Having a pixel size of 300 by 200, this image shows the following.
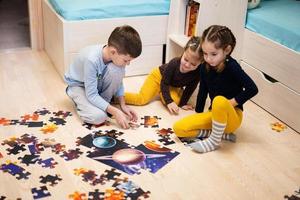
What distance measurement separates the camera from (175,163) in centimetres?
184

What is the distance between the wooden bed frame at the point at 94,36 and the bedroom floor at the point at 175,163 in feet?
1.05

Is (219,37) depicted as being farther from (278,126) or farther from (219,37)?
(278,126)

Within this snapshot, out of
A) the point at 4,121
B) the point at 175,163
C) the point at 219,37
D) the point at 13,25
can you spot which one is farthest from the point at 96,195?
the point at 13,25

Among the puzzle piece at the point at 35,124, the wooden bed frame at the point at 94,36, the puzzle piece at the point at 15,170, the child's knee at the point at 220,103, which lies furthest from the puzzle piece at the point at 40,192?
the wooden bed frame at the point at 94,36

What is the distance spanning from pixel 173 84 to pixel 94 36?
0.63 m

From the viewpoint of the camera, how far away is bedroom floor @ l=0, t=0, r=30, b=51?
3302mm

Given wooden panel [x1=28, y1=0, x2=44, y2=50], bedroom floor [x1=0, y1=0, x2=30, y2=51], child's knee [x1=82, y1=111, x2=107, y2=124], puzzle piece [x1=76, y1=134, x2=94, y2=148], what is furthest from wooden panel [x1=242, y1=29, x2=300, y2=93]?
bedroom floor [x1=0, y1=0, x2=30, y2=51]

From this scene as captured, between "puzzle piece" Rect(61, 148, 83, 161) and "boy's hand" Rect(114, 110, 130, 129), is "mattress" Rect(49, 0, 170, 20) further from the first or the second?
"puzzle piece" Rect(61, 148, 83, 161)

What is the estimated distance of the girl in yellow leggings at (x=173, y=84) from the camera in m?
2.26

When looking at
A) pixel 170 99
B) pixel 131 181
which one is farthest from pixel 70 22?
pixel 131 181

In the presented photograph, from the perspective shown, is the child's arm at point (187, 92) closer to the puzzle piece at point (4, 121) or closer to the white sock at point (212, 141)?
the white sock at point (212, 141)

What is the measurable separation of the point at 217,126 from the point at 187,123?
17 centimetres

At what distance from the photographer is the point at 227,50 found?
192 cm

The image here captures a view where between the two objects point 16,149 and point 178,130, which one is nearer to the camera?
point 16,149
